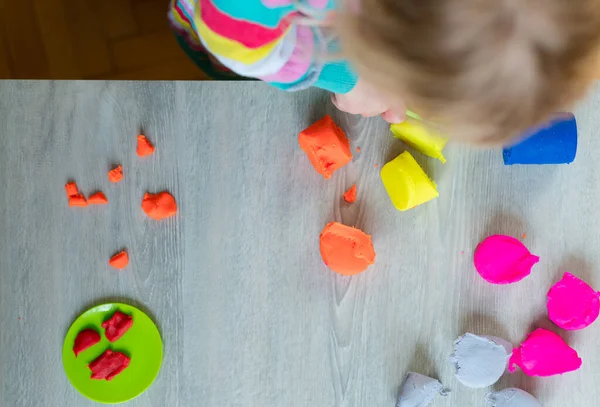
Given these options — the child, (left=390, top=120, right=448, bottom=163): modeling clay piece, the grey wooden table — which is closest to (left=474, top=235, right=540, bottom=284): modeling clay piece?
the grey wooden table

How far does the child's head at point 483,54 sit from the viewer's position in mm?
405

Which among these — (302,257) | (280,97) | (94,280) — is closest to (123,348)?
(94,280)

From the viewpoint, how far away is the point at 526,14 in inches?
15.7

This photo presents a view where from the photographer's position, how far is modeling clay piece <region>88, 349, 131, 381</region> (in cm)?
69

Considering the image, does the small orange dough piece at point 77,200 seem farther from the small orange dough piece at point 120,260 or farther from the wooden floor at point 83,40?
the wooden floor at point 83,40

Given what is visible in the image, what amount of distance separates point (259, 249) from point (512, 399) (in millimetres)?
348

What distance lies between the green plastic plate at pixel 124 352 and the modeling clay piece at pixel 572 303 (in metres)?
0.47

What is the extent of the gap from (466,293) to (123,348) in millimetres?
416

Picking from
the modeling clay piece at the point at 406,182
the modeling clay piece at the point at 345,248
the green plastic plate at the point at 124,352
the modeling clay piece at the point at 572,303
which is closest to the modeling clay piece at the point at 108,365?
the green plastic plate at the point at 124,352

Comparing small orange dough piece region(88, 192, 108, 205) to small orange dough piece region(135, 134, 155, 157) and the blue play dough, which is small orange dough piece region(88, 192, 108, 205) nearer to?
small orange dough piece region(135, 134, 155, 157)

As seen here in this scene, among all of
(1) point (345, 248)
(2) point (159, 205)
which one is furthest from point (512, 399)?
(2) point (159, 205)

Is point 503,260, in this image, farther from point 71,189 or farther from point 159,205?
point 71,189

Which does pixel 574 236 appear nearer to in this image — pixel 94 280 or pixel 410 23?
pixel 410 23

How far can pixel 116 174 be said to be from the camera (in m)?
0.69
